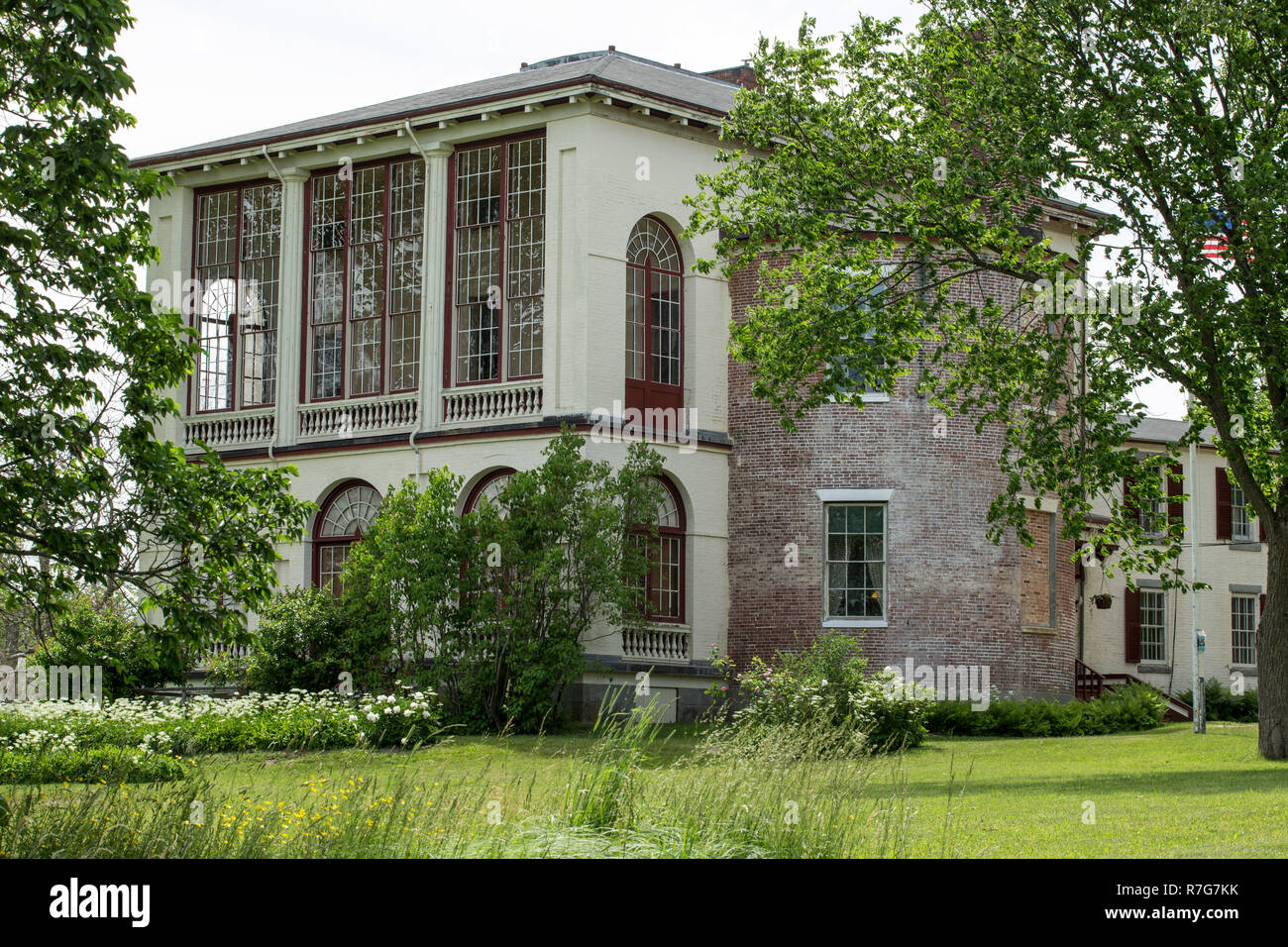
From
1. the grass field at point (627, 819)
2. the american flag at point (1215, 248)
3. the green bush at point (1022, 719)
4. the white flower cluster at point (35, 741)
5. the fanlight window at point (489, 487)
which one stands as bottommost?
the green bush at point (1022, 719)

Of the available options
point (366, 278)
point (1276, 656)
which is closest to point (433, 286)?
point (366, 278)

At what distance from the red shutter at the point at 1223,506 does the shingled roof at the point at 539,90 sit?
16679mm

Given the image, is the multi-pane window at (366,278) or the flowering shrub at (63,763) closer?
the flowering shrub at (63,763)

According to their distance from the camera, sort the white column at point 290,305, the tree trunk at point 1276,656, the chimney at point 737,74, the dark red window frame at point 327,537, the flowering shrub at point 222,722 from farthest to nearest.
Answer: the chimney at point 737,74 < the white column at point 290,305 < the dark red window frame at point 327,537 < the tree trunk at point 1276,656 < the flowering shrub at point 222,722

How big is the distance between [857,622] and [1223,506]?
55.8ft

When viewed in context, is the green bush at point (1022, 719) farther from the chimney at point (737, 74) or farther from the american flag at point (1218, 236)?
the chimney at point (737, 74)

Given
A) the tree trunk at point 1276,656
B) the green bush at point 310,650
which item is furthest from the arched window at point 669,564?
the tree trunk at point 1276,656

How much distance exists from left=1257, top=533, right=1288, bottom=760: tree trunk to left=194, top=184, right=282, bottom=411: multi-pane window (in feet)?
61.3

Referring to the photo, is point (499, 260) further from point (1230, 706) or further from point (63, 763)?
point (1230, 706)

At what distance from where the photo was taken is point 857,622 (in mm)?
27312

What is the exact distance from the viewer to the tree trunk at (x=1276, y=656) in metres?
20.5
